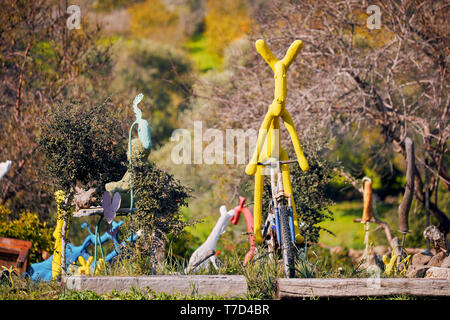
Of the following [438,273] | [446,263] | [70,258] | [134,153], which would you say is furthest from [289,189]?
[70,258]

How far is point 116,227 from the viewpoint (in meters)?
6.96

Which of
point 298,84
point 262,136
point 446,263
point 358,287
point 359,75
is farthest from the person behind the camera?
point 298,84

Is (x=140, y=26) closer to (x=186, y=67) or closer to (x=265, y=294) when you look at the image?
(x=186, y=67)

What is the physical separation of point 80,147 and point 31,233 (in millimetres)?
2398

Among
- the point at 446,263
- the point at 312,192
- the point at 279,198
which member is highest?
the point at 312,192

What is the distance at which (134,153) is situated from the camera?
656 centimetres

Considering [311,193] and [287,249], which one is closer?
[287,249]

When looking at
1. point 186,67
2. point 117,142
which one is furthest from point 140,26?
point 117,142

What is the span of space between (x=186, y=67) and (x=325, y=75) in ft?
33.7

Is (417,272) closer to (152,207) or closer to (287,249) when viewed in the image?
(287,249)

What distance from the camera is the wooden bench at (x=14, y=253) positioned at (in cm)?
722

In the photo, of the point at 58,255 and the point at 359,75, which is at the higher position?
the point at 359,75

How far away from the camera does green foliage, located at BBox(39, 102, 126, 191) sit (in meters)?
6.64

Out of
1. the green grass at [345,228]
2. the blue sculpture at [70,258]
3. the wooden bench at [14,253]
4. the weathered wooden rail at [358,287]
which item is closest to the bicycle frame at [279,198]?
the weathered wooden rail at [358,287]
